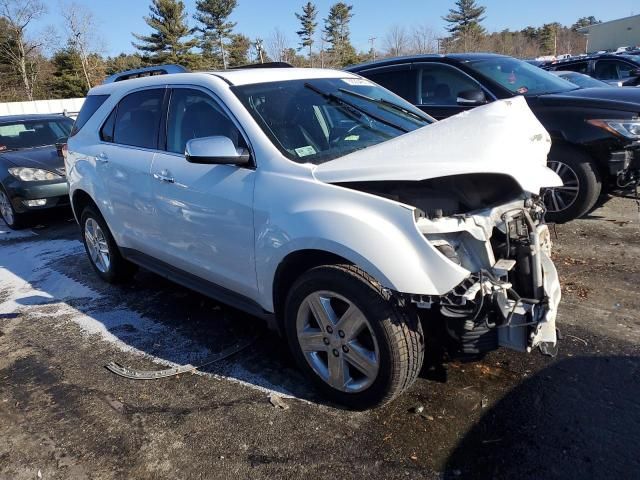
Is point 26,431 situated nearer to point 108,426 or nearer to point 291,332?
point 108,426

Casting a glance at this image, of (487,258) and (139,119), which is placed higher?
(139,119)

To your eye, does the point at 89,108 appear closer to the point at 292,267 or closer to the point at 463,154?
the point at 292,267

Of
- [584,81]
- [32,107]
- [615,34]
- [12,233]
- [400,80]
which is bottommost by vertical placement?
[12,233]

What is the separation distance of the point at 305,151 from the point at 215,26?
5582 centimetres

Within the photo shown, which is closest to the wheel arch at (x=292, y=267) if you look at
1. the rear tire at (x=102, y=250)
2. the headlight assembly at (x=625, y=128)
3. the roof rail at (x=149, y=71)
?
the rear tire at (x=102, y=250)

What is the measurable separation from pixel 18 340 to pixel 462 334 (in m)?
3.42

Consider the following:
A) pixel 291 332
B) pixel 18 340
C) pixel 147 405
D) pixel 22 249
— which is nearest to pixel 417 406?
pixel 291 332

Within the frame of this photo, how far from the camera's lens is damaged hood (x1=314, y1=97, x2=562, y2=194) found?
240cm

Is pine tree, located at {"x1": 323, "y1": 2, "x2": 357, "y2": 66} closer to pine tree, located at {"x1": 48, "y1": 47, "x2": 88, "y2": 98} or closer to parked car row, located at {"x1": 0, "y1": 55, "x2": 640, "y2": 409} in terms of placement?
pine tree, located at {"x1": 48, "y1": 47, "x2": 88, "y2": 98}

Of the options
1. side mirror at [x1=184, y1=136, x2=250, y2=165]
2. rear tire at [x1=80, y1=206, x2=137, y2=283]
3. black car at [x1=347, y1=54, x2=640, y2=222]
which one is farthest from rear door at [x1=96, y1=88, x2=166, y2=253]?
black car at [x1=347, y1=54, x2=640, y2=222]

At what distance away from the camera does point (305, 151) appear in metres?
2.99

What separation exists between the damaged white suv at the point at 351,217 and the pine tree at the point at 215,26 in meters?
52.1

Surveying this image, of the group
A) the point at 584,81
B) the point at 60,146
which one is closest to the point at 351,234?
the point at 60,146

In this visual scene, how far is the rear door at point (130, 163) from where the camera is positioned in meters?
3.89
